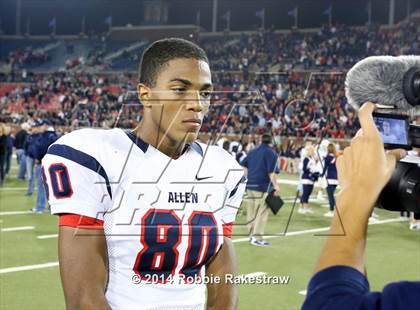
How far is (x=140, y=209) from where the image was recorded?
7.37 feet

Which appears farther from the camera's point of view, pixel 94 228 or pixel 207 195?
pixel 207 195

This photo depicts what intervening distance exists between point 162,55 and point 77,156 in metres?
0.57

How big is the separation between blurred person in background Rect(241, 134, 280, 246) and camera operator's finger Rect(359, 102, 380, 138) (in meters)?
7.31

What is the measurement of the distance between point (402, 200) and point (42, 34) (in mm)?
51026

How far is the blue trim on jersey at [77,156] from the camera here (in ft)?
6.84

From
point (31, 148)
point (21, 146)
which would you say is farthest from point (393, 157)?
point (21, 146)

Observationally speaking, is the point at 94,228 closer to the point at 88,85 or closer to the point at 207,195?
the point at 207,195

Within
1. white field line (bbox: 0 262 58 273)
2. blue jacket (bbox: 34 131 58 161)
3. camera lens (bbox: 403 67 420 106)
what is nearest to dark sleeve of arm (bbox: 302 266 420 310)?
camera lens (bbox: 403 67 420 106)

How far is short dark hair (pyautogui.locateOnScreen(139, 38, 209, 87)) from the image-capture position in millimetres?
2289

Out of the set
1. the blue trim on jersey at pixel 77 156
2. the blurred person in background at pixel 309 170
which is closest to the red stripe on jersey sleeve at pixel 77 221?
the blue trim on jersey at pixel 77 156

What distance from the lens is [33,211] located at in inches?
428

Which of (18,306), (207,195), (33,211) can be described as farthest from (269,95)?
(207,195)

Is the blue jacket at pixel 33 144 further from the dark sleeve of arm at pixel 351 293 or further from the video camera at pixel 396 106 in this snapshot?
the dark sleeve of arm at pixel 351 293

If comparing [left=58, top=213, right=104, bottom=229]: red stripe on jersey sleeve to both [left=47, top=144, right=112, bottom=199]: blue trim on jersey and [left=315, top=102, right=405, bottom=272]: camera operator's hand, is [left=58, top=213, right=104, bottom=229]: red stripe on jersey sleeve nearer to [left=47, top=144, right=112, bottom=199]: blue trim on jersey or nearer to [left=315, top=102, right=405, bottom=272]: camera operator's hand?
[left=47, top=144, right=112, bottom=199]: blue trim on jersey
